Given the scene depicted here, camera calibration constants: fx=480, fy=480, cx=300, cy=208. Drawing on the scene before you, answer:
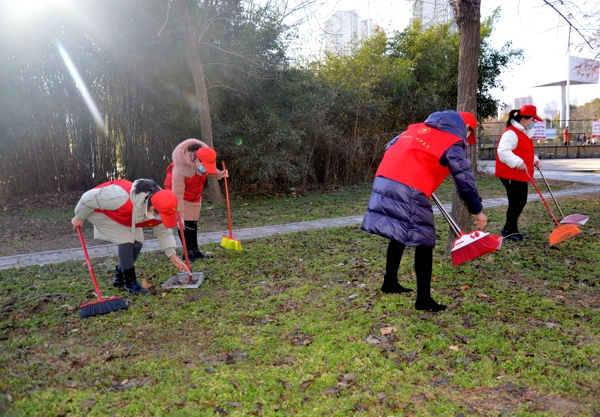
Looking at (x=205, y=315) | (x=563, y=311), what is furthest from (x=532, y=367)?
(x=205, y=315)

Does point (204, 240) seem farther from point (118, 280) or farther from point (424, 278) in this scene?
point (424, 278)

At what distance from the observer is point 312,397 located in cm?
262

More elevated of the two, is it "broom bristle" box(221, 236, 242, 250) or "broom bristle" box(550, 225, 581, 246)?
"broom bristle" box(550, 225, 581, 246)

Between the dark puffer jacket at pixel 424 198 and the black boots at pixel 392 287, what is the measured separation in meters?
0.71

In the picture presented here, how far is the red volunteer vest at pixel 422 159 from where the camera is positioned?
3354 mm

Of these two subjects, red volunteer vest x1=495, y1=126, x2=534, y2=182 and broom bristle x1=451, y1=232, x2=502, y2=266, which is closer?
broom bristle x1=451, y1=232, x2=502, y2=266

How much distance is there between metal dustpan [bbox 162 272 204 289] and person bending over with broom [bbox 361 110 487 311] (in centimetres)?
195

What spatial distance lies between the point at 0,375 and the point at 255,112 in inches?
330

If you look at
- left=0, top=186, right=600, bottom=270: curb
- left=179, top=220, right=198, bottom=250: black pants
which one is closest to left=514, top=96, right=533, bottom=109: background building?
left=0, top=186, right=600, bottom=270: curb

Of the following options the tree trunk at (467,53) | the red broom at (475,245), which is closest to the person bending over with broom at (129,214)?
the red broom at (475,245)

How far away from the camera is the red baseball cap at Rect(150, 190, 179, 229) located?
3745mm

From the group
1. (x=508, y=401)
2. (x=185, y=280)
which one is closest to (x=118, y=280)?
(x=185, y=280)

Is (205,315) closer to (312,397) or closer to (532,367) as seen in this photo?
(312,397)

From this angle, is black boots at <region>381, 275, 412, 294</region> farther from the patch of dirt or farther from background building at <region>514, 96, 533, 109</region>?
background building at <region>514, 96, 533, 109</region>
